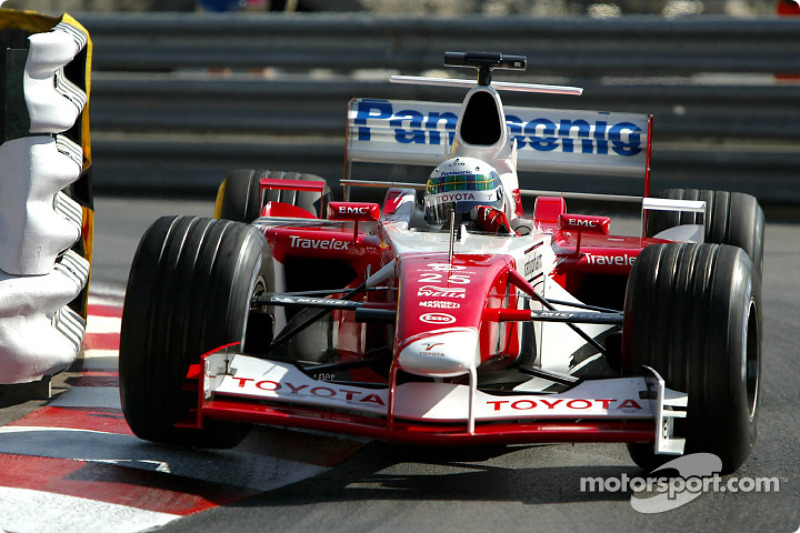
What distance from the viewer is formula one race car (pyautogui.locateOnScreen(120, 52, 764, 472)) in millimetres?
4156

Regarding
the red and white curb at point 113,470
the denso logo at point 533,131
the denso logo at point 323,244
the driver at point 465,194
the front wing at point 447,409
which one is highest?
the denso logo at point 533,131

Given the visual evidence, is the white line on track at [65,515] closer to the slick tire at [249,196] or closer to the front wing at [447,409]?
the front wing at [447,409]

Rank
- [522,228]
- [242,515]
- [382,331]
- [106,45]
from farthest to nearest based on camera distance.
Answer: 1. [106,45]
2. [522,228]
3. [382,331]
4. [242,515]

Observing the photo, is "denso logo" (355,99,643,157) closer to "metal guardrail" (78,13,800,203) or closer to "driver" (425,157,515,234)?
"driver" (425,157,515,234)

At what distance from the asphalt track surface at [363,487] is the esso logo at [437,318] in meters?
0.63

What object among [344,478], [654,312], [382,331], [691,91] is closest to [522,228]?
[382,331]

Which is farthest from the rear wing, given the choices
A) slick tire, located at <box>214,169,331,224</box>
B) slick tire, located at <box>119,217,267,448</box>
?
slick tire, located at <box>119,217,267,448</box>

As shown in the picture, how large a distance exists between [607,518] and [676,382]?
0.59 metres

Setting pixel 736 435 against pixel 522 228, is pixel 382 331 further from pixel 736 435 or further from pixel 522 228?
pixel 736 435

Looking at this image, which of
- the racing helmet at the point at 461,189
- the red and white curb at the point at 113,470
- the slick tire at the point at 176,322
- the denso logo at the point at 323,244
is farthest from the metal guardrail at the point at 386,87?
the slick tire at the point at 176,322

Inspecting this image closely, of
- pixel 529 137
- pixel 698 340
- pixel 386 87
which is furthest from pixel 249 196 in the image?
pixel 386 87

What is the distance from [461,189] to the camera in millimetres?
5703

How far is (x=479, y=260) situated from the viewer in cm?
484

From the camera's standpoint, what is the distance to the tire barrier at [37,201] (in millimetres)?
5078
